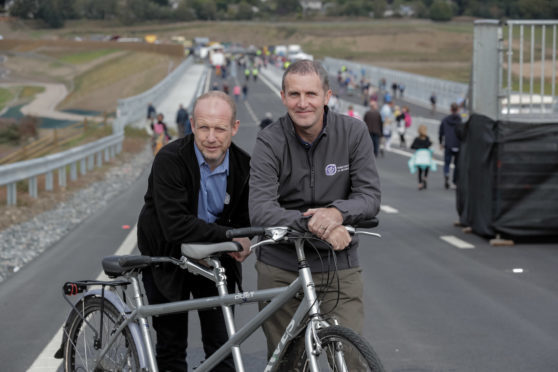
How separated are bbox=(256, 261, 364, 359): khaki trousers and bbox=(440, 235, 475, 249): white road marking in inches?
339

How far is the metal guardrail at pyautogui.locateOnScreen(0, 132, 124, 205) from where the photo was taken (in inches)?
651

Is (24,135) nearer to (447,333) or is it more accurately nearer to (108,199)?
(108,199)

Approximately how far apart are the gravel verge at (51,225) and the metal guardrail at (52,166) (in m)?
0.59

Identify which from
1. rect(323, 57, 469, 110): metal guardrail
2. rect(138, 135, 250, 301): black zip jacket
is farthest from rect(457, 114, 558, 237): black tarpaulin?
rect(323, 57, 469, 110): metal guardrail

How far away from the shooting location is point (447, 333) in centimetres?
780

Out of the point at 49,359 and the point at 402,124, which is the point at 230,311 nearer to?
the point at 49,359

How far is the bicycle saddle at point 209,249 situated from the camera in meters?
4.51

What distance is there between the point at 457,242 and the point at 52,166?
9212 mm

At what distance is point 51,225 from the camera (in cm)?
1541

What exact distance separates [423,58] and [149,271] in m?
168

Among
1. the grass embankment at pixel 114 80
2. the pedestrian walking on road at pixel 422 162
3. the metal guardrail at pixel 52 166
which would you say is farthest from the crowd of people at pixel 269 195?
the grass embankment at pixel 114 80

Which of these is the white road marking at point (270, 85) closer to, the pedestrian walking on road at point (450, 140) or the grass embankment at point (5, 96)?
the grass embankment at point (5, 96)

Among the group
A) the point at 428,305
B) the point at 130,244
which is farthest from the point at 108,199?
the point at 428,305

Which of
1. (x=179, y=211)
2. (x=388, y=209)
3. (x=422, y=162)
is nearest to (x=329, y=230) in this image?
(x=179, y=211)
